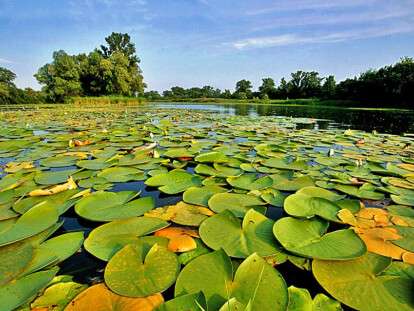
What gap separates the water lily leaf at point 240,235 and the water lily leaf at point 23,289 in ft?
2.17

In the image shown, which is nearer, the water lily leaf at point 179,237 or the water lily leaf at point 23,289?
the water lily leaf at point 23,289

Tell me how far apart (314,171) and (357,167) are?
529 mm

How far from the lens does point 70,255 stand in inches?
42.3

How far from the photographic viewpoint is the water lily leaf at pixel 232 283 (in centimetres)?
80

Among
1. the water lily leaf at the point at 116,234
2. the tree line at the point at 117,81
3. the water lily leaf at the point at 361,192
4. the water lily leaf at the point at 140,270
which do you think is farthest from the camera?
the tree line at the point at 117,81

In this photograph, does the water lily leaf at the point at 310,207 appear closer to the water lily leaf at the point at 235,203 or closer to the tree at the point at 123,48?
the water lily leaf at the point at 235,203

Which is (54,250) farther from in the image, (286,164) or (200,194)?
(286,164)

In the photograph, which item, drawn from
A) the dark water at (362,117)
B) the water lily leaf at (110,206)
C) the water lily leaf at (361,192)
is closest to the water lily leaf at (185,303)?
the water lily leaf at (110,206)

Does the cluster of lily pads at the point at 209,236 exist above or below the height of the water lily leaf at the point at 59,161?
below

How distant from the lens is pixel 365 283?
0.93 m

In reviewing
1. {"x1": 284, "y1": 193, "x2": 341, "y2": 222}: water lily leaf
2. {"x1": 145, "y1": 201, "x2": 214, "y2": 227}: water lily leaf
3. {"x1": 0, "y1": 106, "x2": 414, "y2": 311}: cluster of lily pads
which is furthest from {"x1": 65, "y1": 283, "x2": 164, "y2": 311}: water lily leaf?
{"x1": 284, "y1": 193, "x2": 341, "y2": 222}: water lily leaf

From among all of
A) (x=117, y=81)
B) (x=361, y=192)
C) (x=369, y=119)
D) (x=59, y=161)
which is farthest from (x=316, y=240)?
(x=117, y=81)

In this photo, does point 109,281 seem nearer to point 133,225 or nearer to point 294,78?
point 133,225

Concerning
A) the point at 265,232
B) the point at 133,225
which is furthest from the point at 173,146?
the point at 265,232
